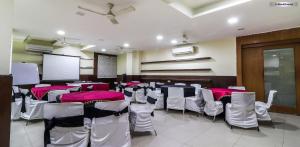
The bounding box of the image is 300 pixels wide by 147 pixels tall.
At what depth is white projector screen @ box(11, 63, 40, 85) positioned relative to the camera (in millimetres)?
5461

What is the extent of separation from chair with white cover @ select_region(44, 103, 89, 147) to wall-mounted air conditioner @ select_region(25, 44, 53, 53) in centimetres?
528

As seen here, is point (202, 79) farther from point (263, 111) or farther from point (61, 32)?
point (61, 32)

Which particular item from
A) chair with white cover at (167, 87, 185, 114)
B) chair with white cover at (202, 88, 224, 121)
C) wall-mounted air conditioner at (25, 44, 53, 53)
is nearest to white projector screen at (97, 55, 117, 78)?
wall-mounted air conditioner at (25, 44, 53, 53)

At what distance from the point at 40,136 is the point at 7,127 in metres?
1.65

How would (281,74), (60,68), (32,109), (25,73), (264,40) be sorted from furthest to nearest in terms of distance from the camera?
(60,68) → (25,73) → (264,40) → (281,74) → (32,109)

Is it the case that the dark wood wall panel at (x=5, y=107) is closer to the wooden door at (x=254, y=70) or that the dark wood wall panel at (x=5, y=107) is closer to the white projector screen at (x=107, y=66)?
the wooden door at (x=254, y=70)

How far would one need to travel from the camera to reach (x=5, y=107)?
151 centimetres

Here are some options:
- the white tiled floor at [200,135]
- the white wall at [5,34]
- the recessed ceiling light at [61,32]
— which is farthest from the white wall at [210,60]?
the white wall at [5,34]

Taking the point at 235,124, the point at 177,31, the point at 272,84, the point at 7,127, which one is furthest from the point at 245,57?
the point at 7,127

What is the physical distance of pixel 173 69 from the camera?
730 cm

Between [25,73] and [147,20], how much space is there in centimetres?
527

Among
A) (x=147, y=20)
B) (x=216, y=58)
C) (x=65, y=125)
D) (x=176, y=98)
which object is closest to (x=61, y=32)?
(x=147, y=20)

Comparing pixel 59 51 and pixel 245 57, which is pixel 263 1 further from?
pixel 59 51

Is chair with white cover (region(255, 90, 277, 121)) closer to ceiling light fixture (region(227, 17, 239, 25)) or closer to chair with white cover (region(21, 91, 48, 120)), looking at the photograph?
ceiling light fixture (region(227, 17, 239, 25))
